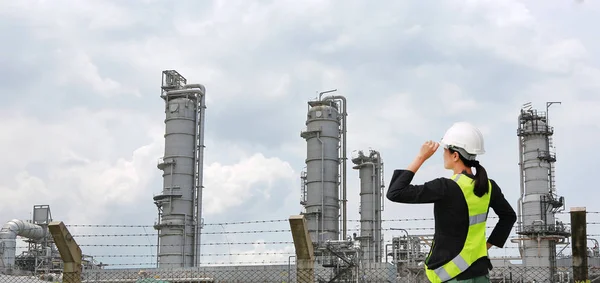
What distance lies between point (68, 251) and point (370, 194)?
35577 millimetres

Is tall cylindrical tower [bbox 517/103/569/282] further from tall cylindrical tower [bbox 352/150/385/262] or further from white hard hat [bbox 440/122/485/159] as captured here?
white hard hat [bbox 440/122/485/159]

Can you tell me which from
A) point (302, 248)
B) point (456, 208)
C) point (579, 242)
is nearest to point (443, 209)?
point (456, 208)

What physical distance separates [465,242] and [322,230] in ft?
116

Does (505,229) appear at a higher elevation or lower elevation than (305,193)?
lower

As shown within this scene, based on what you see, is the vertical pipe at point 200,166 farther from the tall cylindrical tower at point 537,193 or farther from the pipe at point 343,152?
the tall cylindrical tower at point 537,193

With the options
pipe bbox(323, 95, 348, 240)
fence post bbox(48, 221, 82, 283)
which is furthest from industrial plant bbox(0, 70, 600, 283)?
fence post bbox(48, 221, 82, 283)

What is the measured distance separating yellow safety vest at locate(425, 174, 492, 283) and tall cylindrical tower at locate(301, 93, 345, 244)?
34658mm

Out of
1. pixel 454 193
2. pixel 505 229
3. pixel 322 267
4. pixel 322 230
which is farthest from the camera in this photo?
pixel 322 230

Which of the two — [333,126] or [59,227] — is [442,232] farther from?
[333,126]

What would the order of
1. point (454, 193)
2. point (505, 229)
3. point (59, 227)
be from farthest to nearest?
point (59, 227)
point (505, 229)
point (454, 193)

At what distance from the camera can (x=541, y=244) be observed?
37.5 meters

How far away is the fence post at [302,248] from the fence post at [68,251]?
2458 mm

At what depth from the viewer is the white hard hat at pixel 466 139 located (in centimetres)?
421

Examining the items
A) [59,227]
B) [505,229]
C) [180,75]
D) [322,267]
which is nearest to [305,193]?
[322,267]
